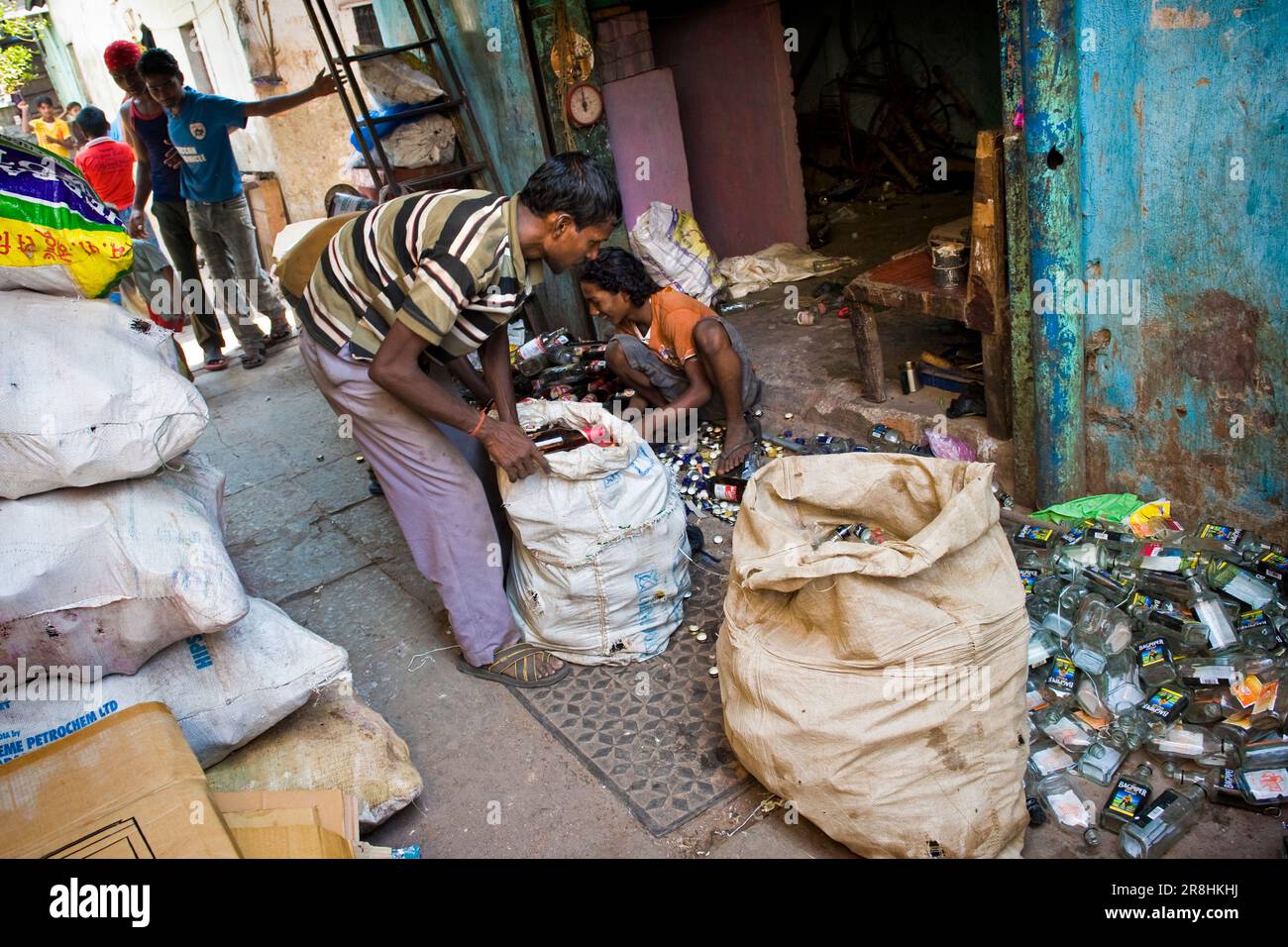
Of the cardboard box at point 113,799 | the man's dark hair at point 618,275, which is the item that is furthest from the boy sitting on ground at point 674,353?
the cardboard box at point 113,799

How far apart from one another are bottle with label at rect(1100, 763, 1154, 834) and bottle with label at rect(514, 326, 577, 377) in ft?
10.8

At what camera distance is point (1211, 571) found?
8.57 ft

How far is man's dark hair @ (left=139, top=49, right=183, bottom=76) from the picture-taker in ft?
17.8

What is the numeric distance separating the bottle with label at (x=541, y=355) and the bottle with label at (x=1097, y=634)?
2888mm

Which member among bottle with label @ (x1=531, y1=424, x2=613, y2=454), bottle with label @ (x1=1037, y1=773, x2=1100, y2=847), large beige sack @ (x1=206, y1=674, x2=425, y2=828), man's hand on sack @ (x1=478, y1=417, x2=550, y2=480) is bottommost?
bottle with label @ (x1=1037, y1=773, x2=1100, y2=847)

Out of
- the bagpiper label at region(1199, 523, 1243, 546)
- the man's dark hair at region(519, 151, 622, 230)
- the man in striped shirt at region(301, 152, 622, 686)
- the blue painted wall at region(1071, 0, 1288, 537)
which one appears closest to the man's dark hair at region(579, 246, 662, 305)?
the man in striped shirt at region(301, 152, 622, 686)

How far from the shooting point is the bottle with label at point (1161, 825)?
1984mm

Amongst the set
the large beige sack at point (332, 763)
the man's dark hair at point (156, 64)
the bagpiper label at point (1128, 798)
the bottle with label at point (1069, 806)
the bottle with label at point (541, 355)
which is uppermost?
the man's dark hair at point (156, 64)

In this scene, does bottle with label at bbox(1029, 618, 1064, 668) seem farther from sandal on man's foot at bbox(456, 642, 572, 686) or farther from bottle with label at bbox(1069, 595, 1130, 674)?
sandal on man's foot at bbox(456, 642, 572, 686)

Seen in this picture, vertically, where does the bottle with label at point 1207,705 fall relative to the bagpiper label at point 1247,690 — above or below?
below

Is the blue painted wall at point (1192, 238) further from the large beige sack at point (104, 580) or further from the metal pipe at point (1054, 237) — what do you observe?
the large beige sack at point (104, 580)

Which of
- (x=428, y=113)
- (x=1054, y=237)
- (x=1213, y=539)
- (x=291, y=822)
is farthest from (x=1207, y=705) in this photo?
(x=428, y=113)
